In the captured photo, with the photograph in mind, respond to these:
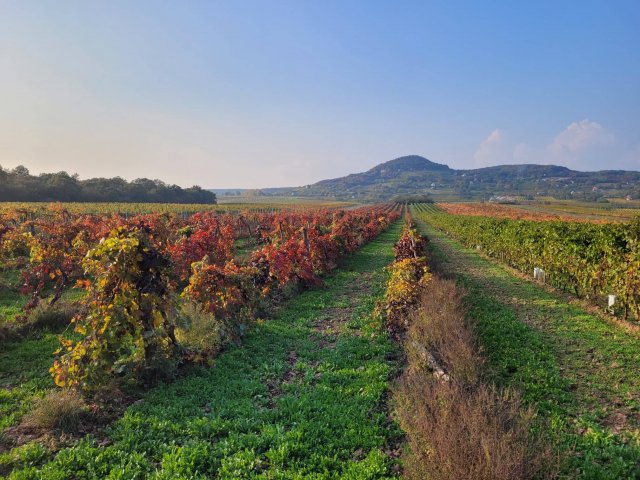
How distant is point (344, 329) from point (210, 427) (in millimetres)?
4437

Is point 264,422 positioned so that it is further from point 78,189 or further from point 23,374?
point 78,189

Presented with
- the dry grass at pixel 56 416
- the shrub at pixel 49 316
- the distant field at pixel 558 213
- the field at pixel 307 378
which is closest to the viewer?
the field at pixel 307 378

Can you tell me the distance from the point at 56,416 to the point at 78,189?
71024 millimetres

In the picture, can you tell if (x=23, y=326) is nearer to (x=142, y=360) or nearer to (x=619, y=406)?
(x=142, y=360)

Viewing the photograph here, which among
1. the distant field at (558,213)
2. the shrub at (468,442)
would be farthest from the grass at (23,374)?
the distant field at (558,213)

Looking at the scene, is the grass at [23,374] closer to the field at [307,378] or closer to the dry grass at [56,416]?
the field at [307,378]

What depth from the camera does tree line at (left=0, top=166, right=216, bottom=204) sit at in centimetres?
5569

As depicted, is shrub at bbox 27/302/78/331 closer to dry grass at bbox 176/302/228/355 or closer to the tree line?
dry grass at bbox 176/302/228/355

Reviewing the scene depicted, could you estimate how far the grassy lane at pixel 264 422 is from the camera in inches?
157

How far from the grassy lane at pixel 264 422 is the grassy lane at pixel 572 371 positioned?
81.7 inches

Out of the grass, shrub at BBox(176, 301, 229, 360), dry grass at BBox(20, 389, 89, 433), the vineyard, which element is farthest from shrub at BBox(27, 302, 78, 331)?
the vineyard

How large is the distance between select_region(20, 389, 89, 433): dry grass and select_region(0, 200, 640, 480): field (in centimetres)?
2

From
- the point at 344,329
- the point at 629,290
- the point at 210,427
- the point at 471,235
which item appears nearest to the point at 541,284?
the point at 629,290

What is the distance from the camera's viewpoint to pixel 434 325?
701cm
